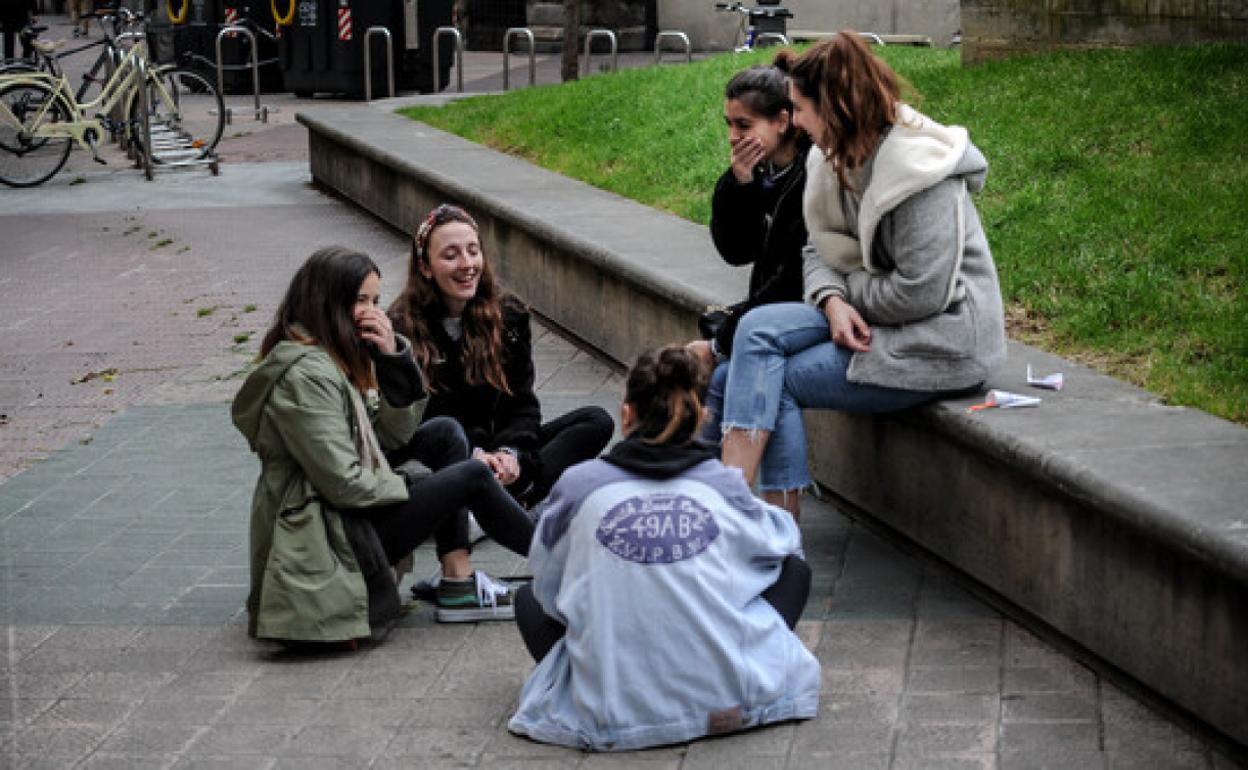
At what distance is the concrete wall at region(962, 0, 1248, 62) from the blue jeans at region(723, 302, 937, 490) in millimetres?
5587

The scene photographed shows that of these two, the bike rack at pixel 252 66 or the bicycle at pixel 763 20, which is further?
the bicycle at pixel 763 20

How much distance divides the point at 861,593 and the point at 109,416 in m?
4.07

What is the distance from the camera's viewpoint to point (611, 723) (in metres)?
4.68

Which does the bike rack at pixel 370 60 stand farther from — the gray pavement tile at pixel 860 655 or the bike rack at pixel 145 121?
the gray pavement tile at pixel 860 655

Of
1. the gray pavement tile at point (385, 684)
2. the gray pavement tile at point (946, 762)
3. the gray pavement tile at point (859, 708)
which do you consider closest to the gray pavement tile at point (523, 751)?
the gray pavement tile at point (385, 684)

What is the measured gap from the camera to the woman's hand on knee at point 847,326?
5.82 meters

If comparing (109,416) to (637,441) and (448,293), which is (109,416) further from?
(637,441)

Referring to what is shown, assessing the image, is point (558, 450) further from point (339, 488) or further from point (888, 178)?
point (888, 178)

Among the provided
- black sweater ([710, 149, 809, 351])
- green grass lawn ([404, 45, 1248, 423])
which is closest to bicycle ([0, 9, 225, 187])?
green grass lawn ([404, 45, 1248, 423])

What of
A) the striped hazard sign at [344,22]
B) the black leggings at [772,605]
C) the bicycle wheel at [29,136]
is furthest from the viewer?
the striped hazard sign at [344,22]

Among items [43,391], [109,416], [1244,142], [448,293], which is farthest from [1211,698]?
[43,391]

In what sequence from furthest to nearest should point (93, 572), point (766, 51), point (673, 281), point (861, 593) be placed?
point (766, 51) → point (673, 281) → point (93, 572) → point (861, 593)

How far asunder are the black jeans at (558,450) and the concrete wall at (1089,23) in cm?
548

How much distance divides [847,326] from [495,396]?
1.31m
